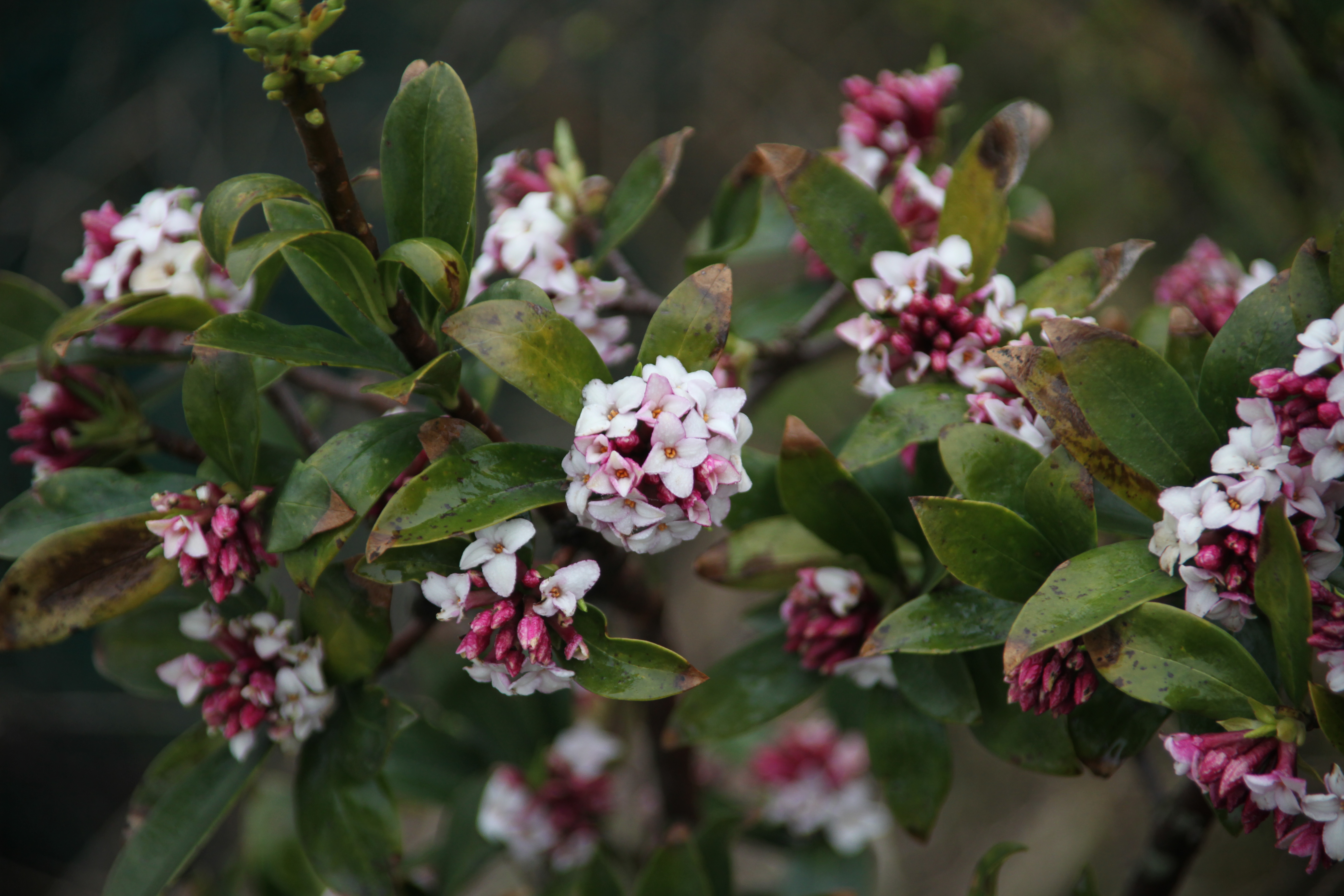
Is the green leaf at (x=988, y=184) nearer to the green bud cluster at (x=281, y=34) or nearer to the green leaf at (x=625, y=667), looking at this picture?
the green leaf at (x=625, y=667)

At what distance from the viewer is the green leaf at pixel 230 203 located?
78 cm

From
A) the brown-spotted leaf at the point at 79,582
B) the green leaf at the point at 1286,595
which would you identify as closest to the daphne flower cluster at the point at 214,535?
the brown-spotted leaf at the point at 79,582

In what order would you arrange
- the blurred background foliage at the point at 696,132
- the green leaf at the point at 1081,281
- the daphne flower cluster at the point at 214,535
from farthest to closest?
the blurred background foliage at the point at 696,132
the green leaf at the point at 1081,281
the daphne flower cluster at the point at 214,535

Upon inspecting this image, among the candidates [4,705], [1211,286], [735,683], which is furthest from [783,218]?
[4,705]

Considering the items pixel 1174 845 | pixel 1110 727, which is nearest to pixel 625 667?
pixel 1110 727

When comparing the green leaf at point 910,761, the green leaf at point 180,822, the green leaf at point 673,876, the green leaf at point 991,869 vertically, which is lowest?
the green leaf at point 673,876

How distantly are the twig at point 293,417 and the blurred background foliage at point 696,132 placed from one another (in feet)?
5.52

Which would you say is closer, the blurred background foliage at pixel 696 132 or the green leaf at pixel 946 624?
the green leaf at pixel 946 624

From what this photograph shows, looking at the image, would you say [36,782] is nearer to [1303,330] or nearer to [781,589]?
[781,589]

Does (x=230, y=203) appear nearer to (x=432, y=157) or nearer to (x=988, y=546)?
(x=432, y=157)

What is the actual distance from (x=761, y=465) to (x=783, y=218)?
59cm

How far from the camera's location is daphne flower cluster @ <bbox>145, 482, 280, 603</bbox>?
91 centimetres

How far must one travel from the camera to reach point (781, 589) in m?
1.18

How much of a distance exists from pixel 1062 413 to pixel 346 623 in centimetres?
80
